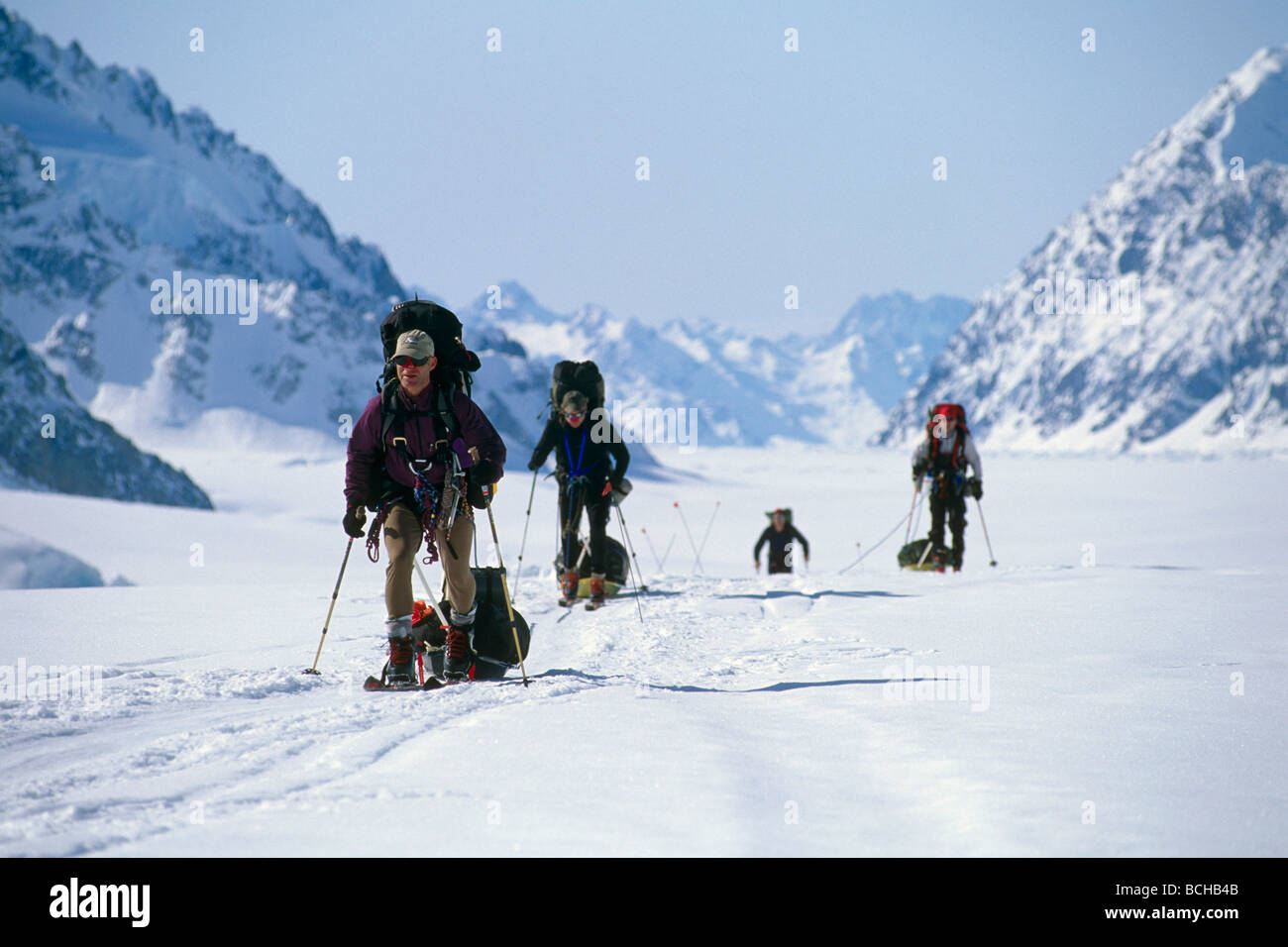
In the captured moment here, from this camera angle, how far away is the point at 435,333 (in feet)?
21.6

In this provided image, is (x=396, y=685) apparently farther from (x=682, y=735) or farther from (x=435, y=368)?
(x=682, y=735)

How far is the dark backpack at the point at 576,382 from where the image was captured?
11.7 meters

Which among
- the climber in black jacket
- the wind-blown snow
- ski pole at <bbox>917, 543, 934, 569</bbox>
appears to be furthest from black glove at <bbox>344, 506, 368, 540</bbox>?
the wind-blown snow

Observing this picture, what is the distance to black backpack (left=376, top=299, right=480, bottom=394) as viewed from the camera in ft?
21.6

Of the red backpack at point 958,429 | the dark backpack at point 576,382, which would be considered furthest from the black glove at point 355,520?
the red backpack at point 958,429

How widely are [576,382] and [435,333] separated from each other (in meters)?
5.21

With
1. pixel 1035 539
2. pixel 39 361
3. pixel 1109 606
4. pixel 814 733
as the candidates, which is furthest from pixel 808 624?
pixel 39 361

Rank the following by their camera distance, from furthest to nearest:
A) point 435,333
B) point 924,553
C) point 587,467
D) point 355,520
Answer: point 924,553 → point 587,467 → point 435,333 → point 355,520

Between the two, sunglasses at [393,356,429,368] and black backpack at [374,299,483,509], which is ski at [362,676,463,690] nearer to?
black backpack at [374,299,483,509]

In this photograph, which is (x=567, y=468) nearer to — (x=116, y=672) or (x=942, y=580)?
(x=942, y=580)

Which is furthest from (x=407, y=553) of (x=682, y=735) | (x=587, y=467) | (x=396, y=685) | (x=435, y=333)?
(x=587, y=467)

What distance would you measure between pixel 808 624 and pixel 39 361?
125 metres

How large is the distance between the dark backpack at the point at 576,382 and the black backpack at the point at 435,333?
485 centimetres

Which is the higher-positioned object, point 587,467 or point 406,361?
point 406,361
